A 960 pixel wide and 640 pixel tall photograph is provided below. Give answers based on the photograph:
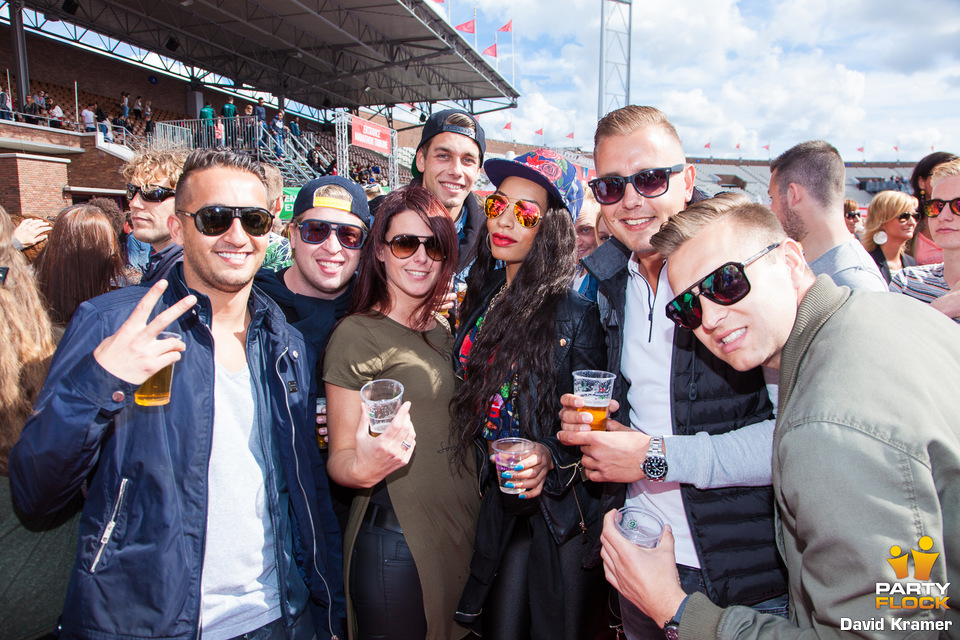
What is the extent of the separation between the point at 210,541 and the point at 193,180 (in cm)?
149

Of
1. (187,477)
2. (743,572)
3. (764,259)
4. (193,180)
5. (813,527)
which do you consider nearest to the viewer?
(813,527)

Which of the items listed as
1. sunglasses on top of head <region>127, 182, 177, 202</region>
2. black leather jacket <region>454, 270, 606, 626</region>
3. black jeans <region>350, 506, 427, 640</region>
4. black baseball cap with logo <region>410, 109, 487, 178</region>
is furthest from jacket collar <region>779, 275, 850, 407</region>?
sunglasses on top of head <region>127, 182, 177, 202</region>

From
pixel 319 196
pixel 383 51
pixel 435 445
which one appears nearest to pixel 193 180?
pixel 319 196

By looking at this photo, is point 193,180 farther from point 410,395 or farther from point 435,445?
point 435,445

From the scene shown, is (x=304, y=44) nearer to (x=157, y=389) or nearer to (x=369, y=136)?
(x=369, y=136)

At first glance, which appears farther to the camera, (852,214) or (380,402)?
(852,214)

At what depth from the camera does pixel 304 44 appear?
25797 millimetres

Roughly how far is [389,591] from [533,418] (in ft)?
3.20

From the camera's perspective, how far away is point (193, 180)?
2.17 metres

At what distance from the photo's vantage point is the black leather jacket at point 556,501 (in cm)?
221

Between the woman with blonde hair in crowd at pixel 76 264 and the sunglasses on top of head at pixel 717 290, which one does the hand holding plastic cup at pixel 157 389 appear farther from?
the woman with blonde hair in crowd at pixel 76 264

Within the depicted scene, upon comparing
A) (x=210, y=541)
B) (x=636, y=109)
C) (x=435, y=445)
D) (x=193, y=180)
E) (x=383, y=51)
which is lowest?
(x=210, y=541)

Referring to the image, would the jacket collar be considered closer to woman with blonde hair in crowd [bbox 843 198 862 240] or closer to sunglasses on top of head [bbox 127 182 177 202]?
sunglasses on top of head [bbox 127 182 177 202]

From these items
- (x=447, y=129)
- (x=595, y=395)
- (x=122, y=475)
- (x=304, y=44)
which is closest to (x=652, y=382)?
(x=595, y=395)
